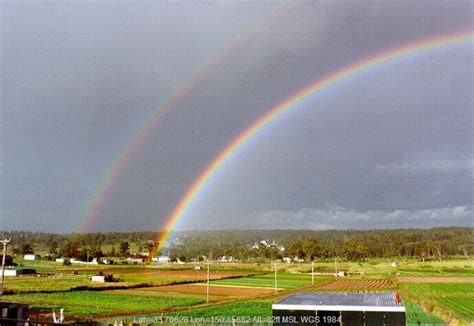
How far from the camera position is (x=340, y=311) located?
22.0m

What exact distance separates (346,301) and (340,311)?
1.40 metres

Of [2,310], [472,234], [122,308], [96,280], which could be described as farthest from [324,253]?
[2,310]

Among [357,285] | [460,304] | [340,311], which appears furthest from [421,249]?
[340,311]

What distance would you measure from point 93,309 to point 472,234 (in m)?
178

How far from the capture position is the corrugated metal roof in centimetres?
2202

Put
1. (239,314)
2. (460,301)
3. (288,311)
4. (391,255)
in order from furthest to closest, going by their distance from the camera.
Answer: (391,255)
(460,301)
(239,314)
(288,311)

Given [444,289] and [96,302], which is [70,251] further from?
[444,289]

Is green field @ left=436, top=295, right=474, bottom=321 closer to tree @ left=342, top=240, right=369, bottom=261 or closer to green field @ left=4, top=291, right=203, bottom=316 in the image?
green field @ left=4, top=291, right=203, bottom=316

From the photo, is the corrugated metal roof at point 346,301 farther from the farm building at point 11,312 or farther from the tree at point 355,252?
the tree at point 355,252

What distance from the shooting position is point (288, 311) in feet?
75.2

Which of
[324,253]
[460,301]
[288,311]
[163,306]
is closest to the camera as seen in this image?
[288,311]

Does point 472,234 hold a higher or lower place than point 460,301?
higher

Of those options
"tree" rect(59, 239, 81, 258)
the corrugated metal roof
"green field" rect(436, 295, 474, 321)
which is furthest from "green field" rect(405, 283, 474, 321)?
"tree" rect(59, 239, 81, 258)

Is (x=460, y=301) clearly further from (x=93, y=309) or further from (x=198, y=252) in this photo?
(x=198, y=252)
